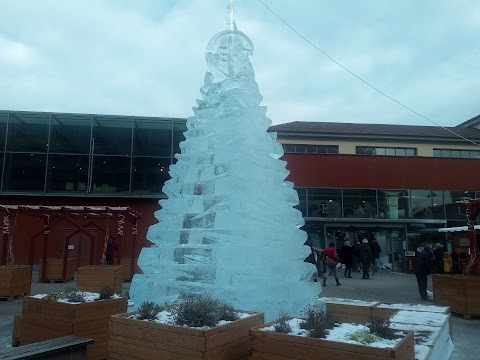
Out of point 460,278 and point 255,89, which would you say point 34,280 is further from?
point 460,278

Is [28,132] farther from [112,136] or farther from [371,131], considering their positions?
[371,131]

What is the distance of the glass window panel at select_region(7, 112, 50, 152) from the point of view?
2500cm

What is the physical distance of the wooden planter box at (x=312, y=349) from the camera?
3.73 m

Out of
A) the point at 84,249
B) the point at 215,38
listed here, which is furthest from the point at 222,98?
the point at 84,249

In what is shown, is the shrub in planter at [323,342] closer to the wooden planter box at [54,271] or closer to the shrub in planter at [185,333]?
the shrub in planter at [185,333]

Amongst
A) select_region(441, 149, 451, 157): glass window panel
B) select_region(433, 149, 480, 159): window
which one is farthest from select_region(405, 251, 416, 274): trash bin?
select_region(433, 149, 480, 159): window

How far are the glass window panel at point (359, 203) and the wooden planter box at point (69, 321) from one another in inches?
776

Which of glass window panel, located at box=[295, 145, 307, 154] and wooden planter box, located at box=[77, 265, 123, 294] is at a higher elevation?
glass window panel, located at box=[295, 145, 307, 154]

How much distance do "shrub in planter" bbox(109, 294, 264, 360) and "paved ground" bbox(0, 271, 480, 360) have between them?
3734 millimetres

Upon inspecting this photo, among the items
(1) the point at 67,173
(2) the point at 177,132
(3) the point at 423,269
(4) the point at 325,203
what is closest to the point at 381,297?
(3) the point at 423,269

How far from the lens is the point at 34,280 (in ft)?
62.8

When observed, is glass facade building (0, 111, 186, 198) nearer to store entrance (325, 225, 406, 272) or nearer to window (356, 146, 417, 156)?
store entrance (325, 225, 406, 272)

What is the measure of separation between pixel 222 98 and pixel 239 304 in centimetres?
396

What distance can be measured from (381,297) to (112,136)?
740 inches
